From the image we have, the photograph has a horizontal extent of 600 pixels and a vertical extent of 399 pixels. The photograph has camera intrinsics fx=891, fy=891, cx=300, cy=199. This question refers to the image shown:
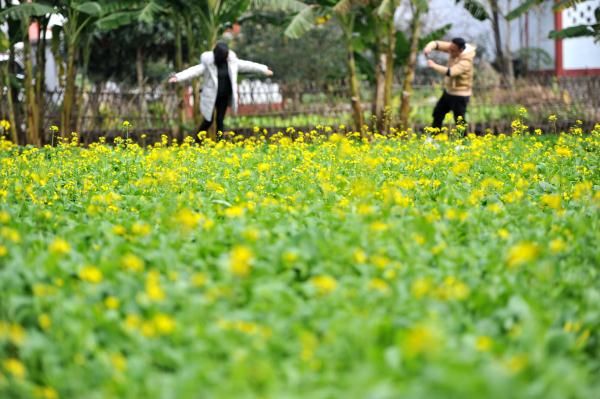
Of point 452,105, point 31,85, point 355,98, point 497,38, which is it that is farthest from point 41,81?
point 497,38

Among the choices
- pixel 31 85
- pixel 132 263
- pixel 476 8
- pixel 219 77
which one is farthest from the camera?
pixel 476 8

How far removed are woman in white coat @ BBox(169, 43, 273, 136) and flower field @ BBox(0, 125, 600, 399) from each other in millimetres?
6899

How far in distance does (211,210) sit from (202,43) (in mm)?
10573

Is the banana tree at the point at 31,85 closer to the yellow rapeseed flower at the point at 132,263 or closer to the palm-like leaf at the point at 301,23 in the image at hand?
the palm-like leaf at the point at 301,23

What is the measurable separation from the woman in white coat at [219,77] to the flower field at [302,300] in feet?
22.6

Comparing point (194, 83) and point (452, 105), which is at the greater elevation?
point (194, 83)

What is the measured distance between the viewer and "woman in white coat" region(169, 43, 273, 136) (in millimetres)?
13273

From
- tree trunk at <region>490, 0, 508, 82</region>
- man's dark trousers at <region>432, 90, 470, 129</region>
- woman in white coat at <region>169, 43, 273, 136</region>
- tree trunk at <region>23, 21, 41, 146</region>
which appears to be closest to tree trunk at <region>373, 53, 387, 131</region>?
man's dark trousers at <region>432, 90, 470, 129</region>

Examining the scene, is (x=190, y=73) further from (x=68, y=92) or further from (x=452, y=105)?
(x=452, y=105)

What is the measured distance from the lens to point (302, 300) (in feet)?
12.6

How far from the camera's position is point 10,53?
50.5 ft

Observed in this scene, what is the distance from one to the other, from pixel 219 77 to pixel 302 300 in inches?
388

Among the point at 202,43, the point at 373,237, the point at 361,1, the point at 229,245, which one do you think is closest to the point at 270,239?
Result: the point at 229,245

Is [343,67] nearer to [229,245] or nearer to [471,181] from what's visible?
[471,181]
